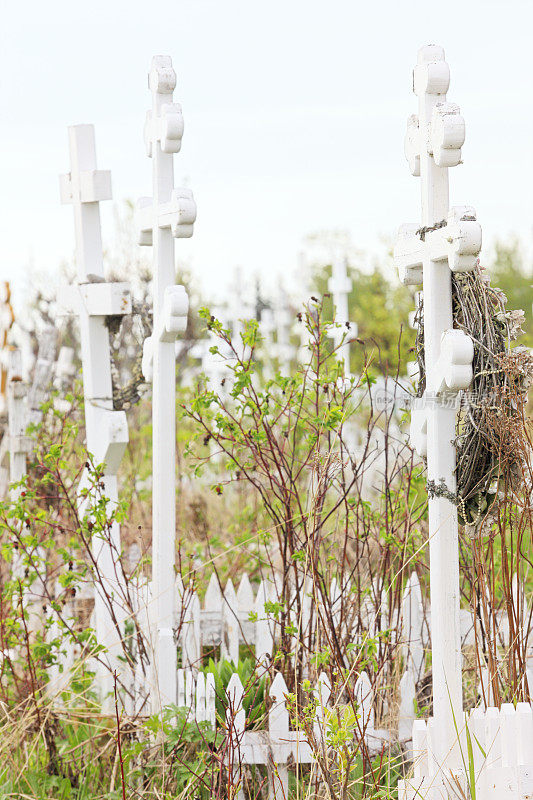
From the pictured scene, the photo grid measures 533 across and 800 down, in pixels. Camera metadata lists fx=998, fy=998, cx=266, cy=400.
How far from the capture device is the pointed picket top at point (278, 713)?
345 cm

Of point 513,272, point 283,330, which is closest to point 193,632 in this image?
point 283,330

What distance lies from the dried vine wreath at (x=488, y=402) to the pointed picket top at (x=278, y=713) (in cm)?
98

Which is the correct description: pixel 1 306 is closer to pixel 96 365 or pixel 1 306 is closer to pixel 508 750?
pixel 96 365

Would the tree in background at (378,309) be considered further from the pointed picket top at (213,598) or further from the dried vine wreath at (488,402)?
the dried vine wreath at (488,402)

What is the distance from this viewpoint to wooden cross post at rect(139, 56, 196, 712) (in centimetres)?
376

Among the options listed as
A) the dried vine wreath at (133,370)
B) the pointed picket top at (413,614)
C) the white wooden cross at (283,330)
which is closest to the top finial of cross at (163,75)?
the dried vine wreath at (133,370)

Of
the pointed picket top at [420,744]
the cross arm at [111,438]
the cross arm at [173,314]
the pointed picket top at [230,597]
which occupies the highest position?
the cross arm at [173,314]

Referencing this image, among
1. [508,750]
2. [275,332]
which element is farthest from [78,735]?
[275,332]

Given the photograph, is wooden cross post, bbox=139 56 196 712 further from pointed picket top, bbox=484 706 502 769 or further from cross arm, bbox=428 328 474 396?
pointed picket top, bbox=484 706 502 769

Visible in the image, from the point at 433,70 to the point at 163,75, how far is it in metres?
1.41

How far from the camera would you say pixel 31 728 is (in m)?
3.91

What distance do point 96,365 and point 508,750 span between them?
249cm

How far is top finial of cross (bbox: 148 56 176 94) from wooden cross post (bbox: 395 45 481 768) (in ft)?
4.28

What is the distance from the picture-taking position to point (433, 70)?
284 centimetres
